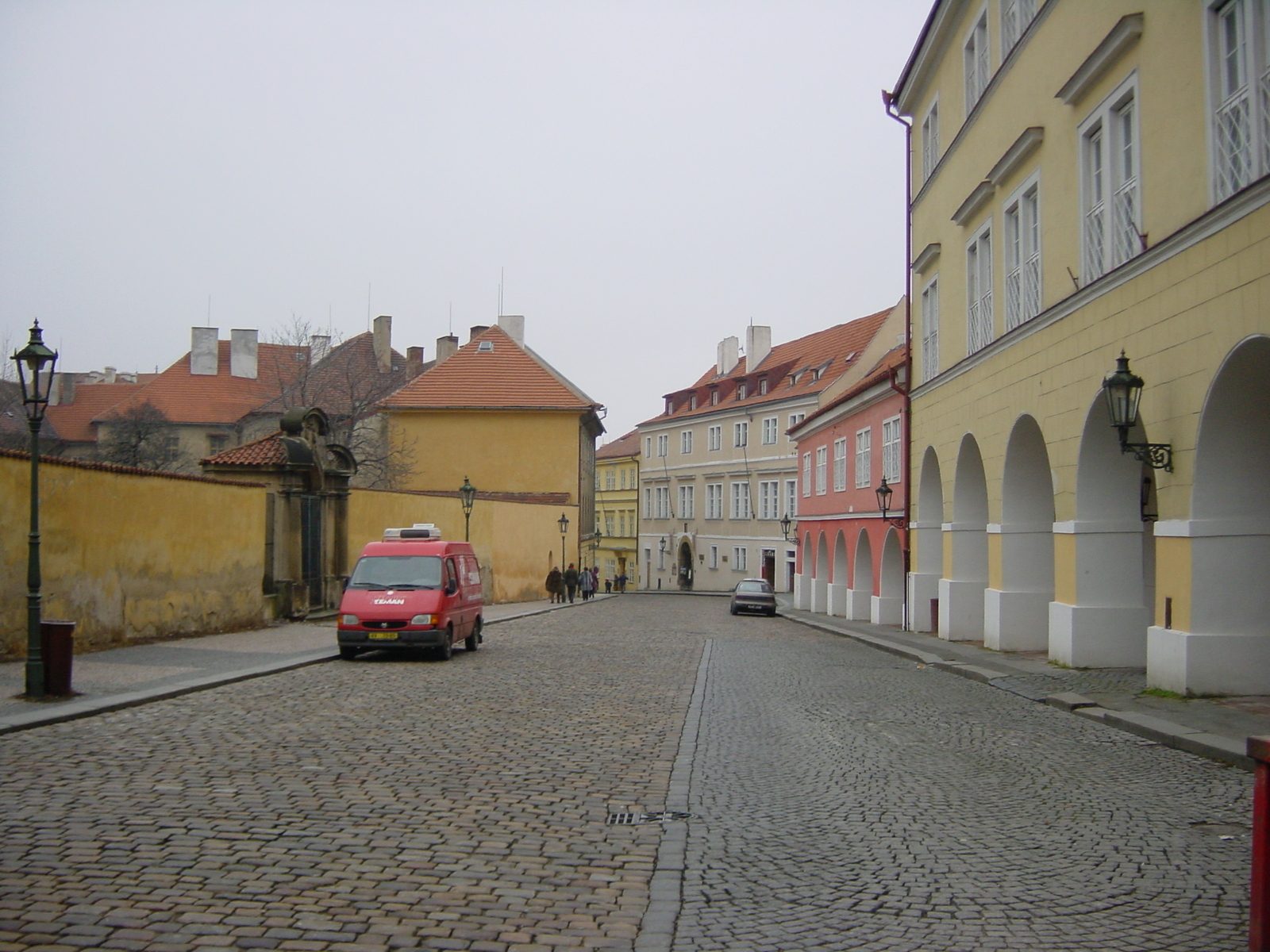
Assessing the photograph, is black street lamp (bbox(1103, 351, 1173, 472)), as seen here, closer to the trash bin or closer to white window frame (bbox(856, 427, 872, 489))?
the trash bin

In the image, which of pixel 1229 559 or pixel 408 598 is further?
pixel 408 598

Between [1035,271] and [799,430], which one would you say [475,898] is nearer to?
[1035,271]

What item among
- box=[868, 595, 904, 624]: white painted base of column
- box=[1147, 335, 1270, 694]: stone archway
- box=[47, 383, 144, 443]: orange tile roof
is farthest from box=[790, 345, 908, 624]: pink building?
box=[47, 383, 144, 443]: orange tile roof

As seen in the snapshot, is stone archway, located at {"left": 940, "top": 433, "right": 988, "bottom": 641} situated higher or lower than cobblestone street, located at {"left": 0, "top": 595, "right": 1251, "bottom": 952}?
higher

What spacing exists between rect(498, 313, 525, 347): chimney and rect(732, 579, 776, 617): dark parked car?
24.5 meters

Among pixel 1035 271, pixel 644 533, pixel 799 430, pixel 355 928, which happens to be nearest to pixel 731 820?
pixel 355 928

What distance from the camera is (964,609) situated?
920 inches

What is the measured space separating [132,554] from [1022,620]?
1474 cm

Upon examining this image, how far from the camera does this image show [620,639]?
25.4 metres

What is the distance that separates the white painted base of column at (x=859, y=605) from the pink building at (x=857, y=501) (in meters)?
0.02

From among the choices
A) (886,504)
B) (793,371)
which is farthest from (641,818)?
(793,371)

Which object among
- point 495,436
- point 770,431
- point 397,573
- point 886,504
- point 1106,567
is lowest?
point 397,573

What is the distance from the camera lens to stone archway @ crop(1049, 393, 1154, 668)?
53.2 ft

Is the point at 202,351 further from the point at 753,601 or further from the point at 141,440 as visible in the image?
the point at 753,601
